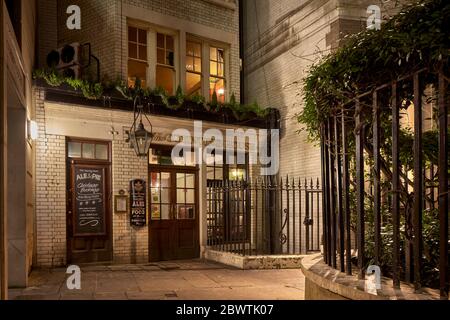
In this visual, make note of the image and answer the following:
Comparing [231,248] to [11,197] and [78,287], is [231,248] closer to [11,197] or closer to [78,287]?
[78,287]

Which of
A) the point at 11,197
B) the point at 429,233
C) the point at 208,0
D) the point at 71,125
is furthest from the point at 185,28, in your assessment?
the point at 429,233

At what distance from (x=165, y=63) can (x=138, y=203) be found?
407cm

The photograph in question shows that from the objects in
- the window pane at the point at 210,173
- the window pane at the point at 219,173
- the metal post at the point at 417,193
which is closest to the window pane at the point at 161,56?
the window pane at the point at 210,173

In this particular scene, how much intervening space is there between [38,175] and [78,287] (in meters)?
3.18

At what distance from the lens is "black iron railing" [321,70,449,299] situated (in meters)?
3.58

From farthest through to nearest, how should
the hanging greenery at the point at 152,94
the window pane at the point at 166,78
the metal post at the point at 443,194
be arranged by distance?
1. the window pane at the point at 166,78
2. the hanging greenery at the point at 152,94
3. the metal post at the point at 443,194

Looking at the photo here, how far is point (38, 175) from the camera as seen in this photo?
1011cm

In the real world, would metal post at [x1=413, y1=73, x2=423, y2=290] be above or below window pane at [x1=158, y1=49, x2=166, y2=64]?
below

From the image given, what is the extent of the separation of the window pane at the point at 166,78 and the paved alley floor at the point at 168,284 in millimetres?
4974

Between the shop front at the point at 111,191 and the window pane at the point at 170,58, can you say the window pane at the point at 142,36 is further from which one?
the shop front at the point at 111,191

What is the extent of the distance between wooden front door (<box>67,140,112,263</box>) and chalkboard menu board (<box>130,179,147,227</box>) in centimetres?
55

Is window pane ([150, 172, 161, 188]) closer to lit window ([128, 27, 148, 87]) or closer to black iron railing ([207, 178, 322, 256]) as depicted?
black iron railing ([207, 178, 322, 256])

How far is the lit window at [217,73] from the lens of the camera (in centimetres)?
1376

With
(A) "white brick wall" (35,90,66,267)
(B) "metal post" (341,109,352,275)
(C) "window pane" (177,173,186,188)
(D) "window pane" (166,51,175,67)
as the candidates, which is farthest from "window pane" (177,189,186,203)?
(B) "metal post" (341,109,352,275)
